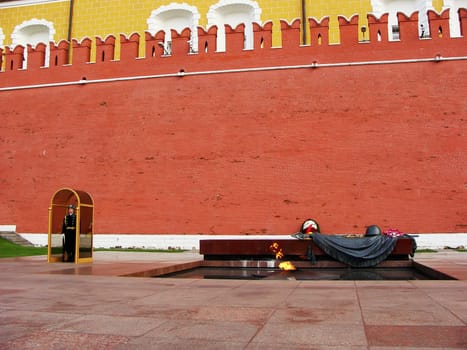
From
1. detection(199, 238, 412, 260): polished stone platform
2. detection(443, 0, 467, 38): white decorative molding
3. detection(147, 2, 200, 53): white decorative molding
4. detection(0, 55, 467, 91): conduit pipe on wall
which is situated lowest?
detection(199, 238, 412, 260): polished stone platform

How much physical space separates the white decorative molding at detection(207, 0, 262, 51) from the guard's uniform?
28.7 feet

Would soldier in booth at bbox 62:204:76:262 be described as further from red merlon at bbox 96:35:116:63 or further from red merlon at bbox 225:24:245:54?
red merlon at bbox 225:24:245:54

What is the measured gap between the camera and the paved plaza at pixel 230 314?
2.78 meters

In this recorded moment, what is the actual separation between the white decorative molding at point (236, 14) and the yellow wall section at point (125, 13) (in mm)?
218

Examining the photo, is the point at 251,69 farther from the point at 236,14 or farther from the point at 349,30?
the point at 236,14

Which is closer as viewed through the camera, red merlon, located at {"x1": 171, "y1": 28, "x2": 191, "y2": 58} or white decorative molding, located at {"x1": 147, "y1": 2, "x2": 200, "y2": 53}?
red merlon, located at {"x1": 171, "y1": 28, "x2": 191, "y2": 58}

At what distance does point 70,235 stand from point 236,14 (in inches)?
407

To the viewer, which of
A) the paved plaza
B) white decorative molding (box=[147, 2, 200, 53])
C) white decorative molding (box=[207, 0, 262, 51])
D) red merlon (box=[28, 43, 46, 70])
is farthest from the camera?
white decorative molding (box=[147, 2, 200, 53])

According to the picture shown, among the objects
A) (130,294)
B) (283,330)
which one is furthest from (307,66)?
(283,330)

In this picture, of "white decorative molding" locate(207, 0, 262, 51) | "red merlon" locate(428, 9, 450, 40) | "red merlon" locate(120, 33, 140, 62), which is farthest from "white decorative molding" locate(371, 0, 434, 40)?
"red merlon" locate(120, 33, 140, 62)

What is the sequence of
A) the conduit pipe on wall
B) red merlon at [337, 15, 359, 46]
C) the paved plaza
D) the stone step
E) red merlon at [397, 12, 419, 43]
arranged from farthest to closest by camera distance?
the stone step
red merlon at [337, 15, 359, 46]
red merlon at [397, 12, 419, 43]
the conduit pipe on wall
the paved plaza

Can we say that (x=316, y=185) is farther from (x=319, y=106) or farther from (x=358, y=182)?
(x=319, y=106)

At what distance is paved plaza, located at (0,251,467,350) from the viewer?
2779 millimetres

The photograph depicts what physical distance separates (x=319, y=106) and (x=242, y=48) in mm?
2636
